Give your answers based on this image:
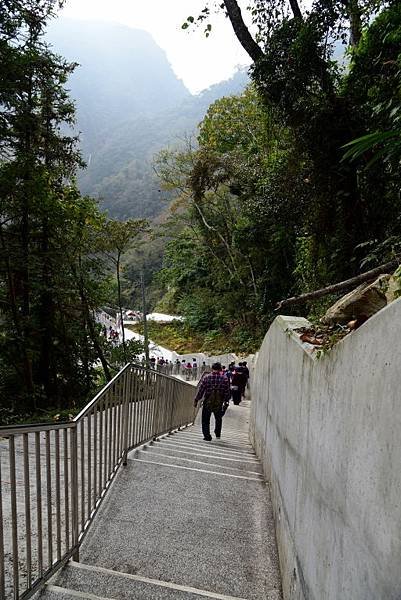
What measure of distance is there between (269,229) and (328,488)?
60.5 ft

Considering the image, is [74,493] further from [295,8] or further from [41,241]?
[41,241]

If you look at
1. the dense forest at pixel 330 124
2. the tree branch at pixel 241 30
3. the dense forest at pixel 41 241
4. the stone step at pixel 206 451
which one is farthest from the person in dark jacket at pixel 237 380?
the tree branch at pixel 241 30

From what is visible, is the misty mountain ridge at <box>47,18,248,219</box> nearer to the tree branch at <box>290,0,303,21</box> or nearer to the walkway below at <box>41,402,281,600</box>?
the tree branch at <box>290,0,303,21</box>

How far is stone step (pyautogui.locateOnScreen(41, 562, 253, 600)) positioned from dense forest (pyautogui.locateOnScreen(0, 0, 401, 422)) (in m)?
2.32

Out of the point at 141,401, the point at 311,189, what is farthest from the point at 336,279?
the point at 141,401

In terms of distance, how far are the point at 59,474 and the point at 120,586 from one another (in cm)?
68

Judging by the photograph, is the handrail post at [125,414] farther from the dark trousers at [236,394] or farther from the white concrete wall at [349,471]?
the dark trousers at [236,394]

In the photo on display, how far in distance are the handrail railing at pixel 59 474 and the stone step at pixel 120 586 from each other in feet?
0.33

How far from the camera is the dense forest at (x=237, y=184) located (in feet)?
25.2

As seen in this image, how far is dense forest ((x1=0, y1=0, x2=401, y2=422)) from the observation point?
25.2 feet

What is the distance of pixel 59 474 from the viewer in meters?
2.76

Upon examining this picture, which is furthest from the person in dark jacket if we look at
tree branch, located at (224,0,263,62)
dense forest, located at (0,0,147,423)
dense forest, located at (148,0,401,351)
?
tree branch, located at (224,0,263,62)

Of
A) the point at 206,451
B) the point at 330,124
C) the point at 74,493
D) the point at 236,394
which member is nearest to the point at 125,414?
the point at 74,493

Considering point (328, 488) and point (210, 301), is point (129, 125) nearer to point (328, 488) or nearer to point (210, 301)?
point (210, 301)
